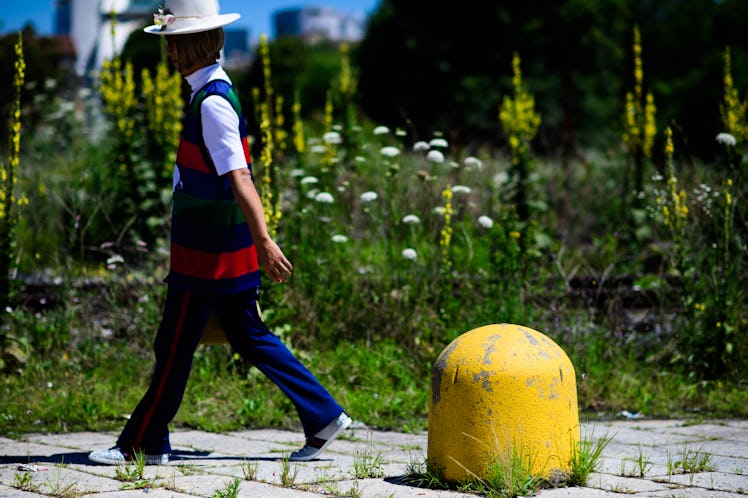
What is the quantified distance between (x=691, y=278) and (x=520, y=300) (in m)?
1.19

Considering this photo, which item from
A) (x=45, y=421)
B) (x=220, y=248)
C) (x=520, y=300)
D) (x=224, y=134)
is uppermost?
(x=224, y=134)

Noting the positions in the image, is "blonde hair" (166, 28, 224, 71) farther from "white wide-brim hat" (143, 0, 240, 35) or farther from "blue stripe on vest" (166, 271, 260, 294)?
"blue stripe on vest" (166, 271, 260, 294)

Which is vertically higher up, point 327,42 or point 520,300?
point 327,42

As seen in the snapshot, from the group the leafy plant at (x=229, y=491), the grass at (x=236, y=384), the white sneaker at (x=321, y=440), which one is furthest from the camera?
the grass at (x=236, y=384)

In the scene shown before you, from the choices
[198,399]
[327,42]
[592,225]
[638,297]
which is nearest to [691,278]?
[638,297]

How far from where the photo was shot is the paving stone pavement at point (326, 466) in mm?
3525

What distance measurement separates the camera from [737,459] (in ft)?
13.7

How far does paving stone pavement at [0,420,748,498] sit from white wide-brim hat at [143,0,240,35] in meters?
1.86

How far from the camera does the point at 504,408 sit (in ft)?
11.4

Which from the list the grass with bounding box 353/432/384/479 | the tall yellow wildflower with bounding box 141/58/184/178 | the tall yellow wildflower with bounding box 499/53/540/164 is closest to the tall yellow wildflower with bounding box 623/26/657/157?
the tall yellow wildflower with bounding box 499/53/540/164

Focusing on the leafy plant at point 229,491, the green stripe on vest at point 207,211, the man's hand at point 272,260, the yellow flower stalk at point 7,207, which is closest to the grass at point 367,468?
the leafy plant at point 229,491

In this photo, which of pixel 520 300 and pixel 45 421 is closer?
pixel 45 421

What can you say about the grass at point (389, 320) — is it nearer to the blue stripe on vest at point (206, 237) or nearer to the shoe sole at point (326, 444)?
the shoe sole at point (326, 444)

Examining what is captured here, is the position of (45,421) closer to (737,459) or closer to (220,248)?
(220,248)
